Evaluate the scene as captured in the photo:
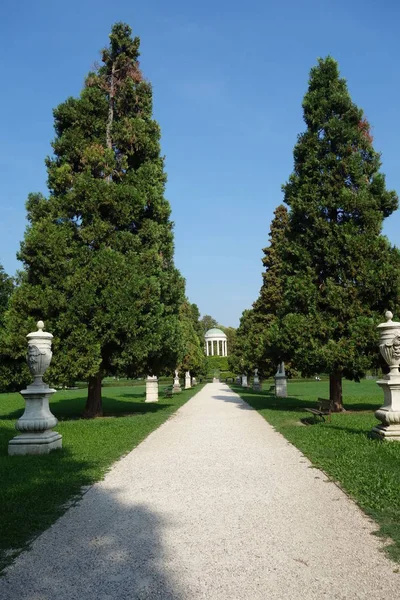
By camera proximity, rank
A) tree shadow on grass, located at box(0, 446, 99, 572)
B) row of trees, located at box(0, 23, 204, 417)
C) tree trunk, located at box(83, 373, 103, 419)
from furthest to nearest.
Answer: tree trunk, located at box(83, 373, 103, 419) < row of trees, located at box(0, 23, 204, 417) < tree shadow on grass, located at box(0, 446, 99, 572)

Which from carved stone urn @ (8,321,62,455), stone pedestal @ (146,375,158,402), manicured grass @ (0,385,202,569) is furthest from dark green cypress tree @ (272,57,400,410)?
stone pedestal @ (146,375,158,402)

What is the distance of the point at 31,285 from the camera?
50.5 feet

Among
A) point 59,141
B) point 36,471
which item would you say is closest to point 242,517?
point 36,471

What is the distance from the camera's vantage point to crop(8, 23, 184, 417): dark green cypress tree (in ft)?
48.9

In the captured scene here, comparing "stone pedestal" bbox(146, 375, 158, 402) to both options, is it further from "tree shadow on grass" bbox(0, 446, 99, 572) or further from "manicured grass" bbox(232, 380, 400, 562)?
"tree shadow on grass" bbox(0, 446, 99, 572)

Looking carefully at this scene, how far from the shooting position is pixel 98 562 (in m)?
3.77

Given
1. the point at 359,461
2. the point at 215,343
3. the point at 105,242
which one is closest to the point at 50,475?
the point at 359,461

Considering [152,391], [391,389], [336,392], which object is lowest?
[152,391]

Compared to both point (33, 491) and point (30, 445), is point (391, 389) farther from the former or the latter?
point (30, 445)

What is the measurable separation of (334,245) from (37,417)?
39.4 ft

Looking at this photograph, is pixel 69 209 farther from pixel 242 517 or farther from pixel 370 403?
pixel 370 403

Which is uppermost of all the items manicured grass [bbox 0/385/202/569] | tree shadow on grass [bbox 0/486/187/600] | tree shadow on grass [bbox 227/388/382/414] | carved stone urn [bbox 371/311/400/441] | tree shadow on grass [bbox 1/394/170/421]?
carved stone urn [bbox 371/311/400/441]

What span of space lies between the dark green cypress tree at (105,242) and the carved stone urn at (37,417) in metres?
4.92

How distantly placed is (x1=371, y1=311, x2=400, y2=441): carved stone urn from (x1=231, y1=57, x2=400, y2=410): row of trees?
576cm
